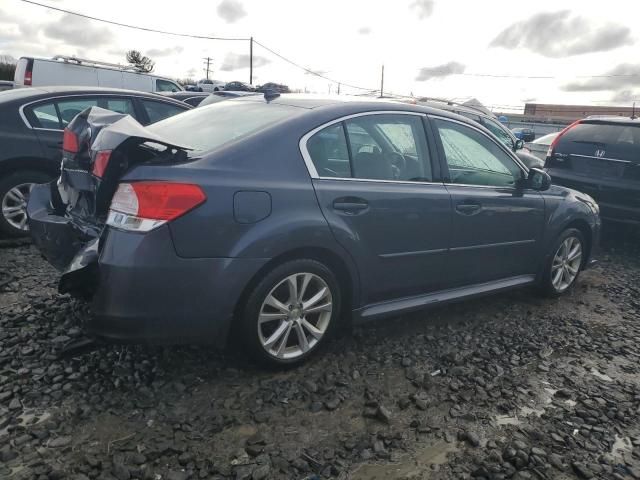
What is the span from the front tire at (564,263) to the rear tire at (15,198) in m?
4.84

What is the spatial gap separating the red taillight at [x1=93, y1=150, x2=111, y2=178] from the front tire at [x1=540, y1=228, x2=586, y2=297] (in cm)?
360

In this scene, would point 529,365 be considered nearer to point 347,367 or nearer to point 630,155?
point 347,367

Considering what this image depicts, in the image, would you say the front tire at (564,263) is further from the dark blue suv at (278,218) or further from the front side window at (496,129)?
the front side window at (496,129)

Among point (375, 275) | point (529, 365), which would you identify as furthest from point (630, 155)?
point (375, 275)

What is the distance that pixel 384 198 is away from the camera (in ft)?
10.7

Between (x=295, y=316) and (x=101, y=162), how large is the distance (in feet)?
4.40

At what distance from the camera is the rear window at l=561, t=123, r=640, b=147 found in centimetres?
636

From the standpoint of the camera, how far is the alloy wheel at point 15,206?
16.6ft

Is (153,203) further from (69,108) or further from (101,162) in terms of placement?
(69,108)

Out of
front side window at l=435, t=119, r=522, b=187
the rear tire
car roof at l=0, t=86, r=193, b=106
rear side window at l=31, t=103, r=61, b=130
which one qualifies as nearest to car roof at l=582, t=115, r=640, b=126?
front side window at l=435, t=119, r=522, b=187

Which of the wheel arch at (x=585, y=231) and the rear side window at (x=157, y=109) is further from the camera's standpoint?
the rear side window at (x=157, y=109)

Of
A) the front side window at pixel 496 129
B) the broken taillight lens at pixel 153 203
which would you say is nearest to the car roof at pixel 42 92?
the broken taillight lens at pixel 153 203

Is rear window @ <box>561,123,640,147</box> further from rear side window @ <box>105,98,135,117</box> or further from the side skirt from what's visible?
rear side window @ <box>105,98,135,117</box>

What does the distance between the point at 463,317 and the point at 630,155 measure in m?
3.69
